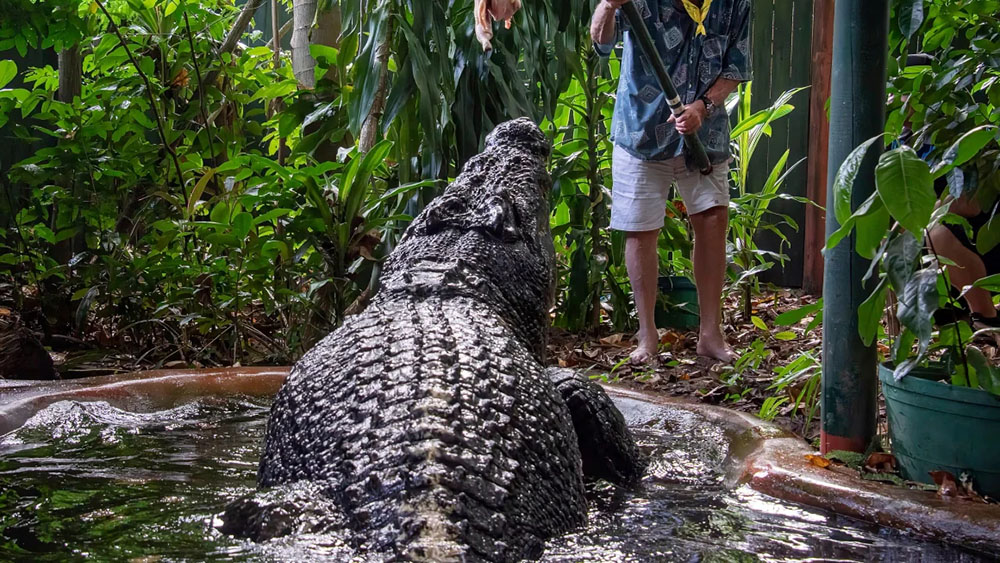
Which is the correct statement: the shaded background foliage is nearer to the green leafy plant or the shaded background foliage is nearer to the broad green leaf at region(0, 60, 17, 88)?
the broad green leaf at region(0, 60, 17, 88)

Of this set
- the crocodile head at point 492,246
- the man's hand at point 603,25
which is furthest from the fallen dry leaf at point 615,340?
the crocodile head at point 492,246

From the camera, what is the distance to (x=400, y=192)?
4273 millimetres

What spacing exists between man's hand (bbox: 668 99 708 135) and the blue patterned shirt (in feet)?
0.57

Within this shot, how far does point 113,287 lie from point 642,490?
305 cm

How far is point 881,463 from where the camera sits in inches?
91.4

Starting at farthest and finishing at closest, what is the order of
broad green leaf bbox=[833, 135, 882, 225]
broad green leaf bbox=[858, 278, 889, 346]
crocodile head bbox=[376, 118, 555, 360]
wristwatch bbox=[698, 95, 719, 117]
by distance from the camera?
wristwatch bbox=[698, 95, 719, 117], crocodile head bbox=[376, 118, 555, 360], broad green leaf bbox=[858, 278, 889, 346], broad green leaf bbox=[833, 135, 882, 225]

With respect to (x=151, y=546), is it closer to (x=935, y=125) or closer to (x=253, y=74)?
(x=935, y=125)

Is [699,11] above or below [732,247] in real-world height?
above

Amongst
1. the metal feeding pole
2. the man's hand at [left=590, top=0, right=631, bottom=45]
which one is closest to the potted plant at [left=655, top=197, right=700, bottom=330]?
the metal feeding pole

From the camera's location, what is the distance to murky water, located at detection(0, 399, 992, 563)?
179cm

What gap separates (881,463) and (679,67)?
251 centimetres

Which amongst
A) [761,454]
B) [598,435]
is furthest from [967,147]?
[598,435]

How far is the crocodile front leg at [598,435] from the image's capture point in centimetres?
261

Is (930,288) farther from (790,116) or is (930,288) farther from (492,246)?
(790,116)
